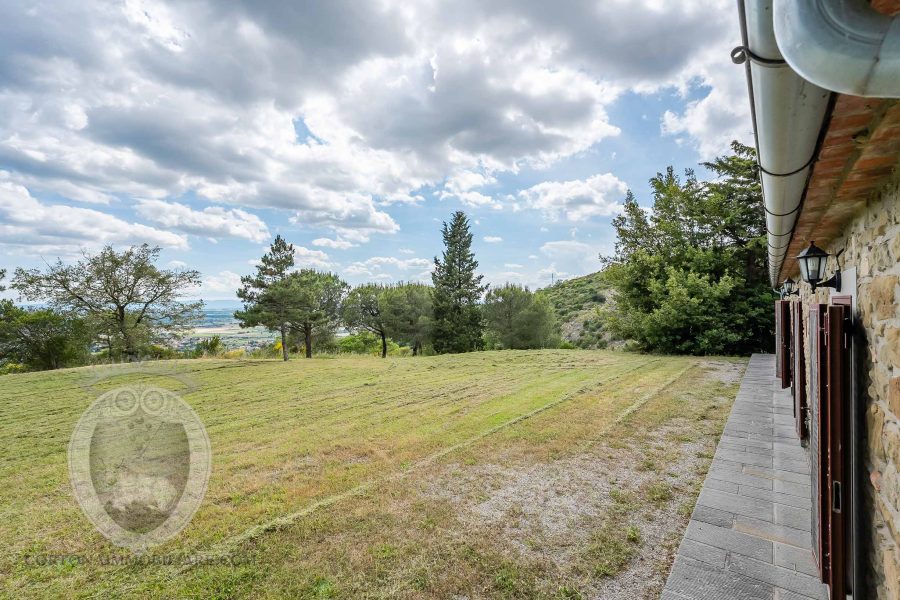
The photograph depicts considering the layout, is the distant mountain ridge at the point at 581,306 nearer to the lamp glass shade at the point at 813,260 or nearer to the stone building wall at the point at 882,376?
the lamp glass shade at the point at 813,260

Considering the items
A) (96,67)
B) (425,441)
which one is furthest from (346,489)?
(96,67)

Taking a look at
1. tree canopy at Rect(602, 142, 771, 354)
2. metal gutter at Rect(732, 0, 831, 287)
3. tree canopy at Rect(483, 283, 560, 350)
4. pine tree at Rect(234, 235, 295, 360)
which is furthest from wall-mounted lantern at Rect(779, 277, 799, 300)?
pine tree at Rect(234, 235, 295, 360)

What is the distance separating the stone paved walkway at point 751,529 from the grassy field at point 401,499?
21 centimetres

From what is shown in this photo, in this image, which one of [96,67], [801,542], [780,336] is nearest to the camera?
[801,542]

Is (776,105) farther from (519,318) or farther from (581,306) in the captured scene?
(581,306)

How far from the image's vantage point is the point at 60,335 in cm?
1464

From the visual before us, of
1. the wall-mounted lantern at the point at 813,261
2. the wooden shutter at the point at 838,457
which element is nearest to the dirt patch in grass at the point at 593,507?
the wooden shutter at the point at 838,457

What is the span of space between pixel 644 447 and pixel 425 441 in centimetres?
280

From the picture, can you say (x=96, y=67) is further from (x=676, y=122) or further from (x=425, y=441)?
(x=676, y=122)

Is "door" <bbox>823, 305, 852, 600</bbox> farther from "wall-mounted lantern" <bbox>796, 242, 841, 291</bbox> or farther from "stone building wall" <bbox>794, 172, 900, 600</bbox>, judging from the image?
"wall-mounted lantern" <bbox>796, 242, 841, 291</bbox>

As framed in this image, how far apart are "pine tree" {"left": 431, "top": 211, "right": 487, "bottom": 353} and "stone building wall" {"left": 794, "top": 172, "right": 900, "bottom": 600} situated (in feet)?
67.8

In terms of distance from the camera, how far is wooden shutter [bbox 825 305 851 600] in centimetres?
188

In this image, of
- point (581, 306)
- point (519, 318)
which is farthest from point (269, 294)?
point (581, 306)

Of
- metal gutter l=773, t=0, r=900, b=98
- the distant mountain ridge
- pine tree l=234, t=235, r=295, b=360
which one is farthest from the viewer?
the distant mountain ridge
